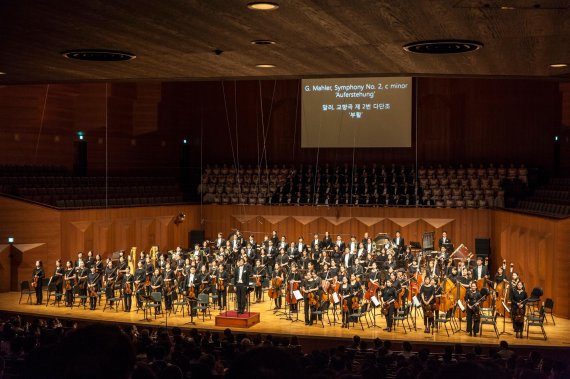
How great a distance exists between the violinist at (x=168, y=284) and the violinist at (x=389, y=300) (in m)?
4.87

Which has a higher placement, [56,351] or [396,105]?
[396,105]

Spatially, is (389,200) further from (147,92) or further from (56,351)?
(56,351)

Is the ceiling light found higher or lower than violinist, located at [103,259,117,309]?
higher

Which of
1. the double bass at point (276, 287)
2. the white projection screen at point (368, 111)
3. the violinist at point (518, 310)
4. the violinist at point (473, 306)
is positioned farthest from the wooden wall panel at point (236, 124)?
the violinist at point (473, 306)

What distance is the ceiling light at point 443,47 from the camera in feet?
16.6

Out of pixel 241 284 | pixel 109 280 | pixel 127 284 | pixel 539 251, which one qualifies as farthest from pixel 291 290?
pixel 539 251

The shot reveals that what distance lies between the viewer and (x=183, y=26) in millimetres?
4637

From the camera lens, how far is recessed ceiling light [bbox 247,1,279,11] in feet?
13.0

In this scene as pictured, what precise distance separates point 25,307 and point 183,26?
40.6 ft

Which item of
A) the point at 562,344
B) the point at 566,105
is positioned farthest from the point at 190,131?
the point at 562,344

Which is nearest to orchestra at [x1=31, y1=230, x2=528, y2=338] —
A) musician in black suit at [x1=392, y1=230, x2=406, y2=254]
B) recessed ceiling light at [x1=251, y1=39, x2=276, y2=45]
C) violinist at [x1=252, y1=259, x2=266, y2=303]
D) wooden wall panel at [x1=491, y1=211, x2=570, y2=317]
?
violinist at [x1=252, y1=259, x2=266, y2=303]

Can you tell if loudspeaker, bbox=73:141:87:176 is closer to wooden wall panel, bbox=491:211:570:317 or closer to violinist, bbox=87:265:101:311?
violinist, bbox=87:265:101:311

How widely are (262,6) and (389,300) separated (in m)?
9.60

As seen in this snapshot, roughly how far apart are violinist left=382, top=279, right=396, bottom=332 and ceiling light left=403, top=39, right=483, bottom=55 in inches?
316
